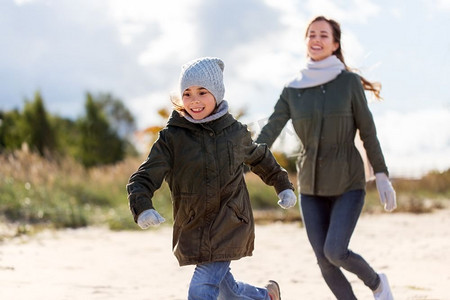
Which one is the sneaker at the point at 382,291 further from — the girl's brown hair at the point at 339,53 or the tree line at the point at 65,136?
the tree line at the point at 65,136

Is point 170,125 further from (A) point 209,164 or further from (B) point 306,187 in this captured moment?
(B) point 306,187

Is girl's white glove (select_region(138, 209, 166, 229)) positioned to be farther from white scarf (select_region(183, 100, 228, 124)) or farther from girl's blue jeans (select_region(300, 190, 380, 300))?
girl's blue jeans (select_region(300, 190, 380, 300))

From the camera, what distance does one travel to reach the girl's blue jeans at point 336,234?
13.5 feet

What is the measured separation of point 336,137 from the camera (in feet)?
14.3

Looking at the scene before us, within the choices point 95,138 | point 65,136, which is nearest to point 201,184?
point 95,138

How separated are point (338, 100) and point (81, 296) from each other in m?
2.40

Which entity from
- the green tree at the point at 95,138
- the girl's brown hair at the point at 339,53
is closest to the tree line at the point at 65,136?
the green tree at the point at 95,138

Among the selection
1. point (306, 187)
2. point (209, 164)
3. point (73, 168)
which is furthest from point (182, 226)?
point (73, 168)

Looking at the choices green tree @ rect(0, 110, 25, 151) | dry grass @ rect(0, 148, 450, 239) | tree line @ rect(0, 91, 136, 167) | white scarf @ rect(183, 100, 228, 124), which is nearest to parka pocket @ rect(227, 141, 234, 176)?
white scarf @ rect(183, 100, 228, 124)

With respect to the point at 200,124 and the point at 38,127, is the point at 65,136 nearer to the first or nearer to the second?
the point at 38,127

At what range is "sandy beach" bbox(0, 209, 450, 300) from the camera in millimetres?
5582

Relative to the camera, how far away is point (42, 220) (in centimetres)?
1156

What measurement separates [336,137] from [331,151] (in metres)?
0.09

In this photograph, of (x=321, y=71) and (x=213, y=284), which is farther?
(x=321, y=71)
